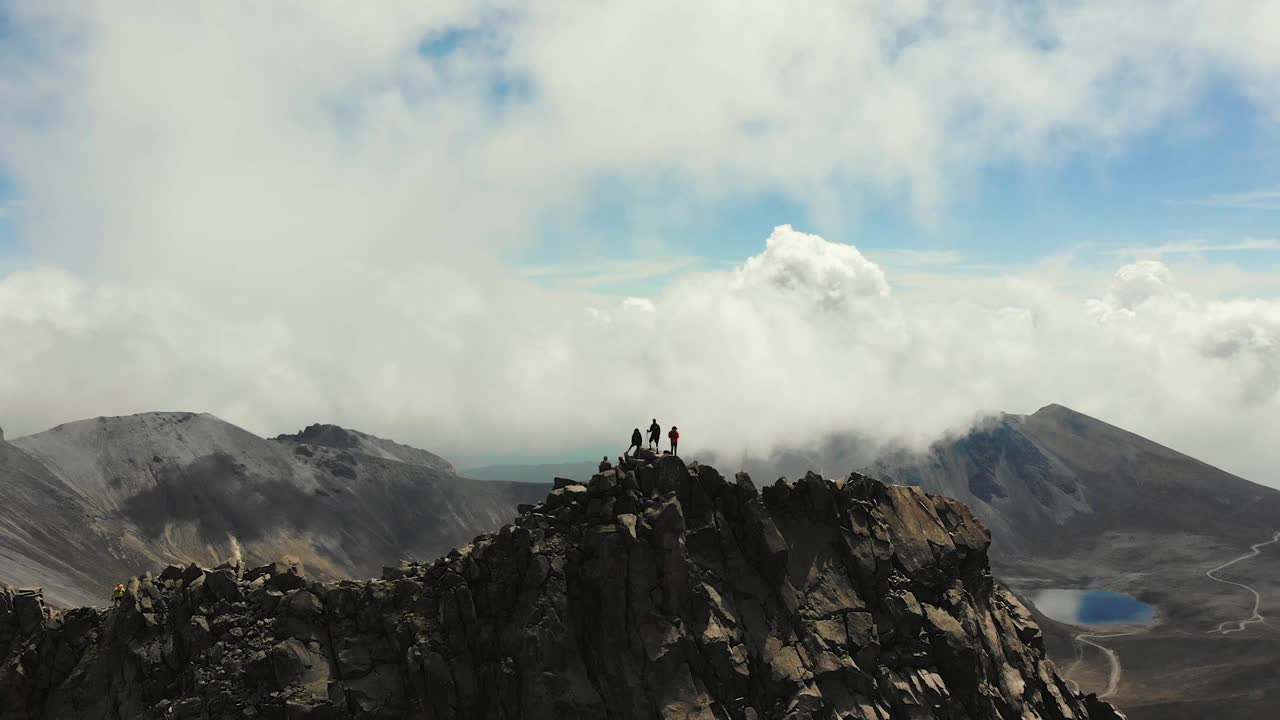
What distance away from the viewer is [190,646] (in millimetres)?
64938

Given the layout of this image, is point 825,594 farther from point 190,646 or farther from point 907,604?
point 190,646

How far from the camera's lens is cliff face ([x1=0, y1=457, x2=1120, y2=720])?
60.3 meters

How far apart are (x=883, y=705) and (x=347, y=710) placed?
132 feet

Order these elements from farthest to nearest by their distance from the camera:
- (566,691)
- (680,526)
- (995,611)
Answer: (995,611)
(680,526)
(566,691)

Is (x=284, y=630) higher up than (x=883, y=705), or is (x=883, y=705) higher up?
(x=284, y=630)

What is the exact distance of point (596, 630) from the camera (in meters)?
62.1

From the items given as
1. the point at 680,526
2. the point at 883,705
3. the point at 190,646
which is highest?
the point at 680,526

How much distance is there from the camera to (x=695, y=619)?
61.7 metres

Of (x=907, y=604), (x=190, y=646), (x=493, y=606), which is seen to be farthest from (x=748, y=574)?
(x=190, y=646)

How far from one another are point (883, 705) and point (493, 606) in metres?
30.9

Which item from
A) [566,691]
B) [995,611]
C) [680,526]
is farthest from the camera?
[995,611]

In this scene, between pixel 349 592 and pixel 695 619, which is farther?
pixel 349 592

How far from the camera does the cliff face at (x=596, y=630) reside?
6031 cm

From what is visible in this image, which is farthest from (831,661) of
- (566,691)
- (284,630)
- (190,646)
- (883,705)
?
(190,646)
